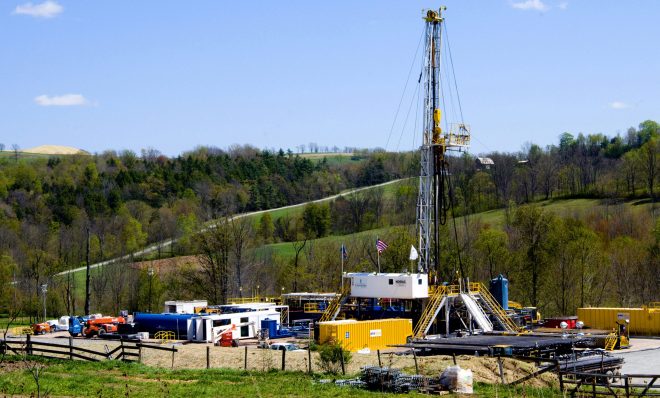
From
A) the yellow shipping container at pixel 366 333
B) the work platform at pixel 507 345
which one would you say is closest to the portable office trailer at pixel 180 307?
the yellow shipping container at pixel 366 333

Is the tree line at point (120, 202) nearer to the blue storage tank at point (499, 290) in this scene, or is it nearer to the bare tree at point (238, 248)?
the bare tree at point (238, 248)

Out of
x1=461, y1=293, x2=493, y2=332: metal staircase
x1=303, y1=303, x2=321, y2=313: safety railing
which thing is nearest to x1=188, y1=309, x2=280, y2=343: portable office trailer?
x1=303, y1=303, x2=321, y2=313: safety railing

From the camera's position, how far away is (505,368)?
29.7 metres

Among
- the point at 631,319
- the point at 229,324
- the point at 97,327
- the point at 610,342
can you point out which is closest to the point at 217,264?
the point at 97,327

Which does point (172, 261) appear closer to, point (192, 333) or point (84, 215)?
point (84, 215)

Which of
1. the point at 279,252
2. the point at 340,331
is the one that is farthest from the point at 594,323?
the point at 279,252

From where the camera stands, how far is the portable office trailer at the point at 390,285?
1805 inches

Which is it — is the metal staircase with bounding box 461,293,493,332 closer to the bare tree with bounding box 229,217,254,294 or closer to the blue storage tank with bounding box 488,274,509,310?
the blue storage tank with bounding box 488,274,509,310

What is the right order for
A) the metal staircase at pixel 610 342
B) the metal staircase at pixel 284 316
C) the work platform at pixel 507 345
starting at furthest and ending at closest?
the metal staircase at pixel 284 316 < the metal staircase at pixel 610 342 < the work platform at pixel 507 345

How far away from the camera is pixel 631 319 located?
167 ft

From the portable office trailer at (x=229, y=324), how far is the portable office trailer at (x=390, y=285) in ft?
15.5

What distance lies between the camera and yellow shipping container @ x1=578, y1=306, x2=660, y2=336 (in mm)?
50188

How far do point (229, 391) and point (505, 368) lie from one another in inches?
431

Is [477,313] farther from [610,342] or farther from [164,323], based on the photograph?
[164,323]
